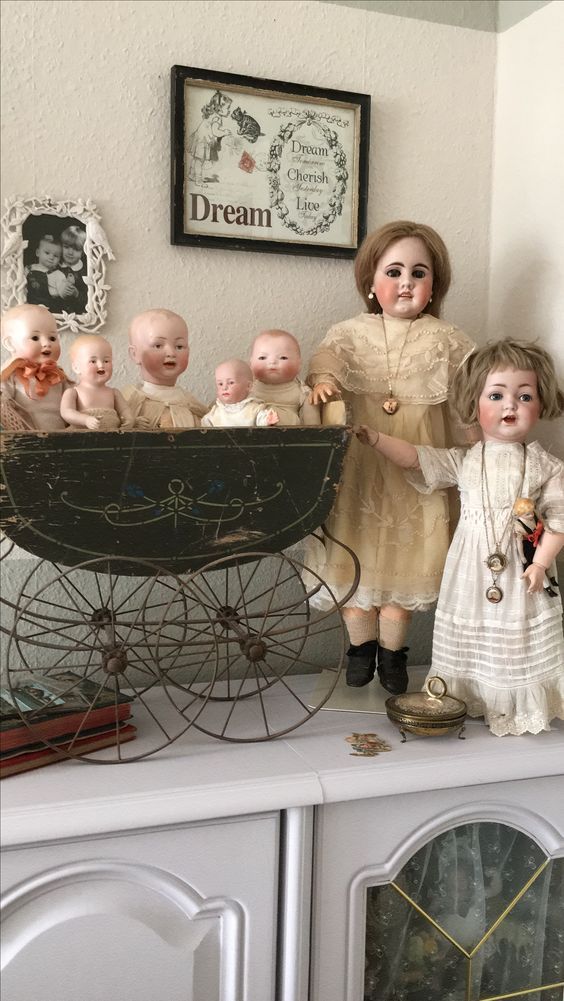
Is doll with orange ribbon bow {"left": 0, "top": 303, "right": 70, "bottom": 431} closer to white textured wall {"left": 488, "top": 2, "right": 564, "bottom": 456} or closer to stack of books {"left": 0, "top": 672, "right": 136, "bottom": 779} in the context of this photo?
stack of books {"left": 0, "top": 672, "right": 136, "bottom": 779}

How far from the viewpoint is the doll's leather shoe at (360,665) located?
5.41 ft

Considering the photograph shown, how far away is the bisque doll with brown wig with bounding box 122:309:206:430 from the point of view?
4.65 feet

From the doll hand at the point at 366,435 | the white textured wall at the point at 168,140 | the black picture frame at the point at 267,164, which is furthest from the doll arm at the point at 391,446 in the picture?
the black picture frame at the point at 267,164

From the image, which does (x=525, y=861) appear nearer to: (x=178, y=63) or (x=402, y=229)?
(x=402, y=229)

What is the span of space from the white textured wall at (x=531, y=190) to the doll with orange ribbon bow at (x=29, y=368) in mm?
984

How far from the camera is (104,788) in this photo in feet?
4.06

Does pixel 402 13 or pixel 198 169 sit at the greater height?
pixel 402 13

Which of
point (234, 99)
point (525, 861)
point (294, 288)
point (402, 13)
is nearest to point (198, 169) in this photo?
point (234, 99)

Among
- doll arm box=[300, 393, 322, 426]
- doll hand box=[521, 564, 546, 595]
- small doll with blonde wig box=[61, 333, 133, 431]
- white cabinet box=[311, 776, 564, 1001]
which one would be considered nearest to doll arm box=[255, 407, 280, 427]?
doll arm box=[300, 393, 322, 426]

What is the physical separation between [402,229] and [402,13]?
1.83 feet

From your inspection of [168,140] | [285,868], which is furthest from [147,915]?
[168,140]

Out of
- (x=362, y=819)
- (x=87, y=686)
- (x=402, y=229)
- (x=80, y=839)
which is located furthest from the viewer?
(x=402, y=229)

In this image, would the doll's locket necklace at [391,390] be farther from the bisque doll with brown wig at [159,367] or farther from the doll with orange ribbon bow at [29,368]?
the doll with orange ribbon bow at [29,368]

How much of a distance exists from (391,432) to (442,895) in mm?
774
